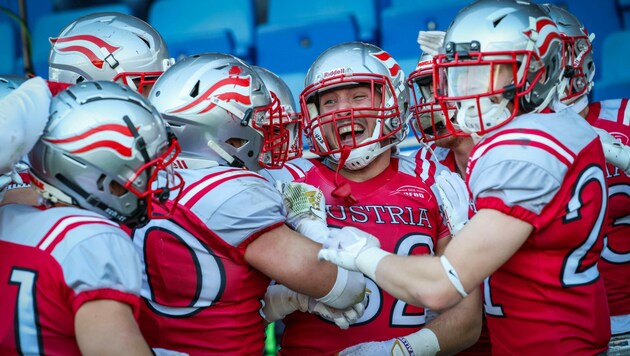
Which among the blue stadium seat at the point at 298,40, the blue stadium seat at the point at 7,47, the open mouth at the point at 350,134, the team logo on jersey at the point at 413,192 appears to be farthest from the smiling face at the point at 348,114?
the blue stadium seat at the point at 7,47

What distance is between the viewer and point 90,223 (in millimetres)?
2186

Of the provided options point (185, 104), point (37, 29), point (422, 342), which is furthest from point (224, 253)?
point (37, 29)

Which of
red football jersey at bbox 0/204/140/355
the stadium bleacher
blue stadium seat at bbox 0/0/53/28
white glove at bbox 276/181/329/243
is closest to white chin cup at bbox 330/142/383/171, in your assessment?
white glove at bbox 276/181/329/243

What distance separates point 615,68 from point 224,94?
3107 mm

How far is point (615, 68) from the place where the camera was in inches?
201

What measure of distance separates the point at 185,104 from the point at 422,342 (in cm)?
117

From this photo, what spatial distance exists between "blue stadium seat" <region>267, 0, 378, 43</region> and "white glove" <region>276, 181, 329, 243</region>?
2.77 metres

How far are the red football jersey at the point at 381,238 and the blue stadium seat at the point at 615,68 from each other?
2.31 meters

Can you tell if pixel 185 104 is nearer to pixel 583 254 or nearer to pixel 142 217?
pixel 142 217

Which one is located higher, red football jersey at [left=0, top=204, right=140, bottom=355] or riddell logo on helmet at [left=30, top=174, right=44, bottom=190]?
riddell logo on helmet at [left=30, top=174, right=44, bottom=190]

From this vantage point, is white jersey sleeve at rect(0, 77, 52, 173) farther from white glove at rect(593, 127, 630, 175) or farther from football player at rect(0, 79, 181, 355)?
white glove at rect(593, 127, 630, 175)

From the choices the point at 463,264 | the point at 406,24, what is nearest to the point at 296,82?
the point at 406,24

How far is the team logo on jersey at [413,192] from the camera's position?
3224mm

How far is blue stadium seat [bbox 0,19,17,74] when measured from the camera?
6.15 metres
